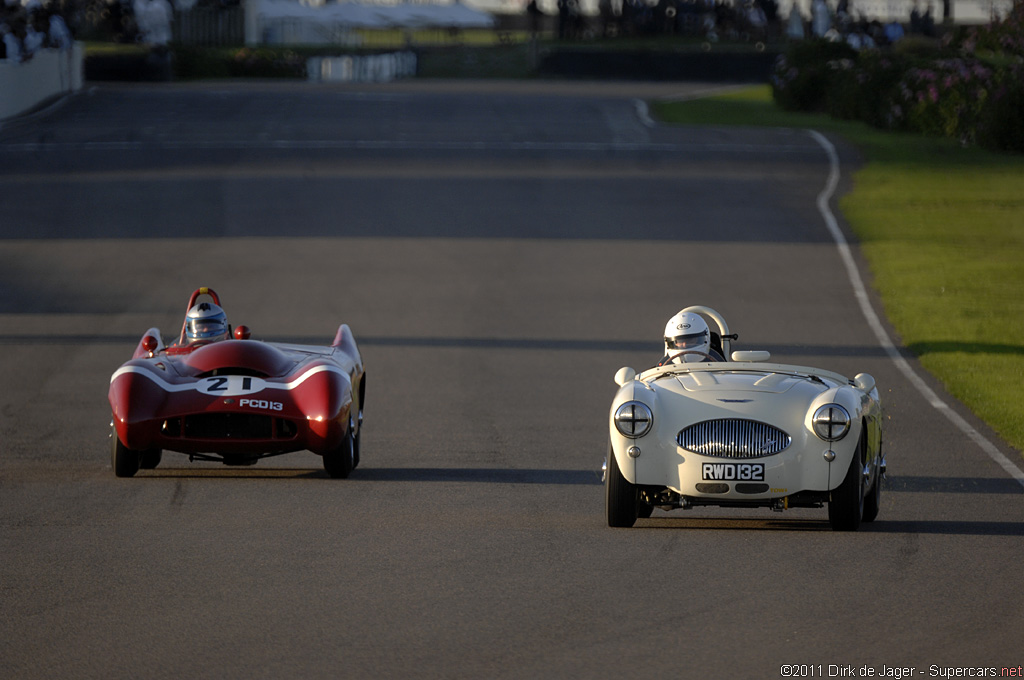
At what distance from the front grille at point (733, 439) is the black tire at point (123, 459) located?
4459 mm

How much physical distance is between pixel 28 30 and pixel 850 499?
123 feet

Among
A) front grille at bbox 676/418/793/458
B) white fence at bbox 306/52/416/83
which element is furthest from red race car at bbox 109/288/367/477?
white fence at bbox 306/52/416/83

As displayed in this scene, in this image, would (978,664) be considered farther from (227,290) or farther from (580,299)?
(227,290)

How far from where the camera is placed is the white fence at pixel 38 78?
4200 cm

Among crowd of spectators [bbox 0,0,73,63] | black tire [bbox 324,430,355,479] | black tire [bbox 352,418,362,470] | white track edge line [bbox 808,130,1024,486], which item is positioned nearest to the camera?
black tire [bbox 324,430,355,479]

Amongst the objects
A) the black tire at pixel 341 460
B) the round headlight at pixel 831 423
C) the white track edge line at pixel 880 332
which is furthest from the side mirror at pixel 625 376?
the white track edge line at pixel 880 332

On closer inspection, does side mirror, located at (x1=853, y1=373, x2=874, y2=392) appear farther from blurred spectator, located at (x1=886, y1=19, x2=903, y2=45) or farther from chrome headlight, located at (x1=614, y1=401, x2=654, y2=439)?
blurred spectator, located at (x1=886, y1=19, x2=903, y2=45)

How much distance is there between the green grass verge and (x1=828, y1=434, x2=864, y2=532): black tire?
15.5 feet

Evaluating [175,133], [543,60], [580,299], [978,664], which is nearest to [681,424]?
[978,664]

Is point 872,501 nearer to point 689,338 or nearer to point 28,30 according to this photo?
point 689,338

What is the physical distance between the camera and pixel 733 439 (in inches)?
394

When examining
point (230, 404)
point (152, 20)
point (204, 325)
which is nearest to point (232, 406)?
point (230, 404)

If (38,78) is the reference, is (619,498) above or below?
below

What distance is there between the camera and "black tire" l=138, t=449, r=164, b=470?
1283cm
